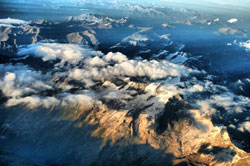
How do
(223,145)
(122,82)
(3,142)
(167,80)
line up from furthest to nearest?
(167,80) < (122,82) < (3,142) < (223,145)

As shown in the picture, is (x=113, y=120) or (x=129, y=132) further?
(x=113, y=120)

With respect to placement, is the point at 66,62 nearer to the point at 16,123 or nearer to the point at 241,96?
the point at 16,123

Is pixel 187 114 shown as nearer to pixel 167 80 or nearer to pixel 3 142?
pixel 167 80

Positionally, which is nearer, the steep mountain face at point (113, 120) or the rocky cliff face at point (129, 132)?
the rocky cliff face at point (129, 132)

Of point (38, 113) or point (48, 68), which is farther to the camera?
point (48, 68)

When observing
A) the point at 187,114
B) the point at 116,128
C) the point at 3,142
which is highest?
the point at 187,114

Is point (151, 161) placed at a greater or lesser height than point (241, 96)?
lesser

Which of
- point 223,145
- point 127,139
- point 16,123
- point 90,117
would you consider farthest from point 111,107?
point 223,145

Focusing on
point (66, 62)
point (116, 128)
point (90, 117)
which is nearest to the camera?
point (116, 128)

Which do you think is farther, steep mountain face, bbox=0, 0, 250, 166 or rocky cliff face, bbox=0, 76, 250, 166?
steep mountain face, bbox=0, 0, 250, 166

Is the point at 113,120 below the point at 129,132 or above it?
above
